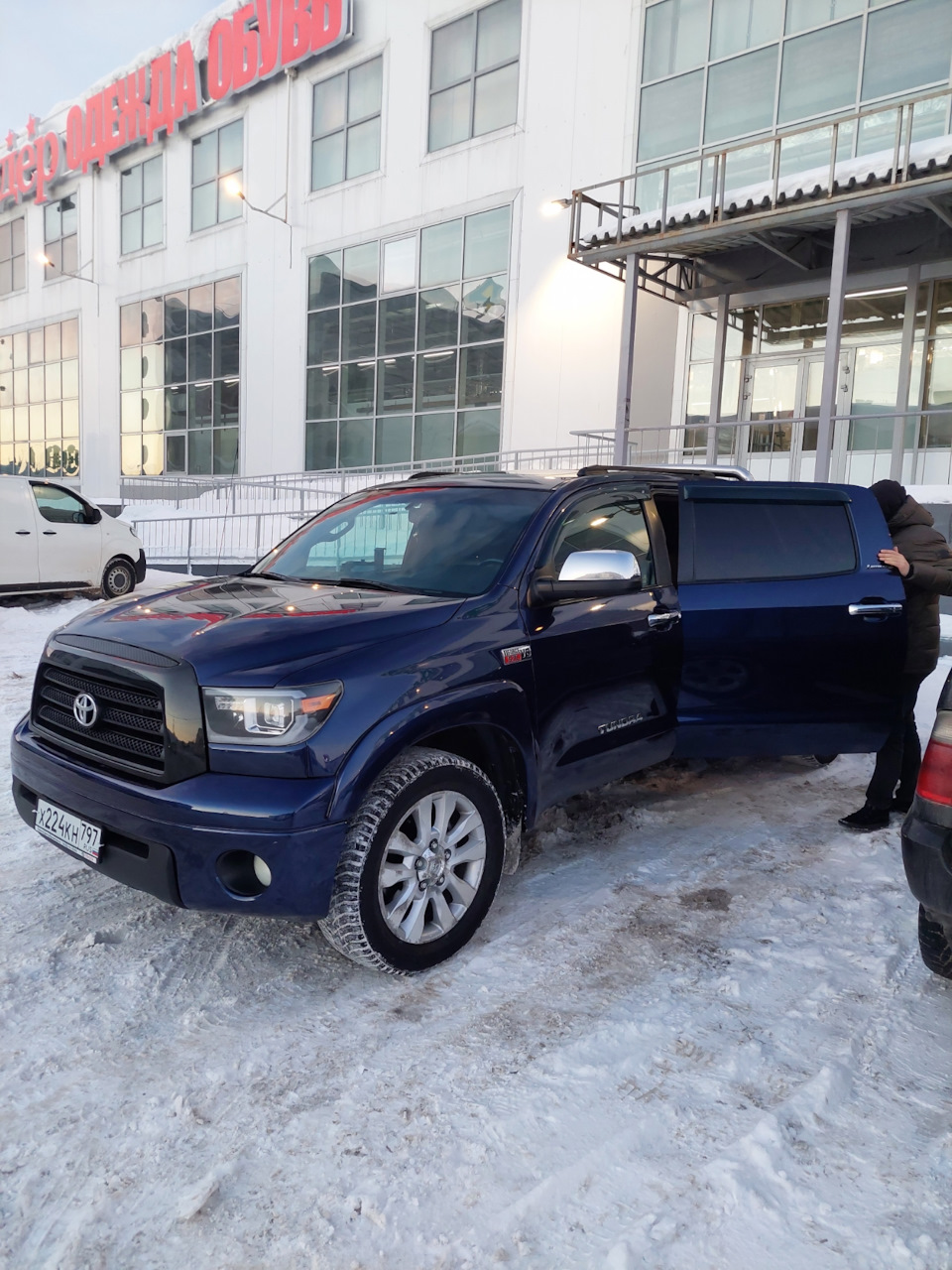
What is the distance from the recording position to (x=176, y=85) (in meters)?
24.5

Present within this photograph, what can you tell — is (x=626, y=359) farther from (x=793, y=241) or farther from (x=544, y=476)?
(x=544, y=476)

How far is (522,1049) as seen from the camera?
277 cm

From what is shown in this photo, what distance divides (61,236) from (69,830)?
110 feet

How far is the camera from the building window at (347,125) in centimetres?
2038

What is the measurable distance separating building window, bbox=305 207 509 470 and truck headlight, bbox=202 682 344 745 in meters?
15.8

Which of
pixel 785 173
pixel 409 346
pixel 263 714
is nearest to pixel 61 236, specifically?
pixel 409 346

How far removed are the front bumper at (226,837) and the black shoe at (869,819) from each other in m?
3.08

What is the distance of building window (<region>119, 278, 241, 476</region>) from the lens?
24.4 m

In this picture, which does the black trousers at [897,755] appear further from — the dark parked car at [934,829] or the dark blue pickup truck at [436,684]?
the dark parked car at [934,829]

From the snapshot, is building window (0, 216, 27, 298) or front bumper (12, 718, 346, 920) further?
building window (0, 216, 27, 298)

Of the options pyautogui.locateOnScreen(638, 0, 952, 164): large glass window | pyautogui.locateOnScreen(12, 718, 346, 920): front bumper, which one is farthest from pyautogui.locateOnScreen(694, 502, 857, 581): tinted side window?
pyautogui.locateOnScreen(638, 0, 952, 164): large glass window

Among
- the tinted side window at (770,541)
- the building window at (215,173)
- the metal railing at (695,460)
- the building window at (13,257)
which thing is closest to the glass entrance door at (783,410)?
the metal railing at (695,460)

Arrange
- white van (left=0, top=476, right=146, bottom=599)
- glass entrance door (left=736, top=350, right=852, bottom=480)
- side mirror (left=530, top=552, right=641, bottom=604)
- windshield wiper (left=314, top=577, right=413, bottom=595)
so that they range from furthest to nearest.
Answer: glass entrance door (left=736, top=350, right=852, bottom=480)
white van (left=0, top=476, right=146, bottom=599)
windshield wiper (left=314, top=577, right=413, bottom=595)
side mirror (left=530, top=552, right=641, bottom=604)

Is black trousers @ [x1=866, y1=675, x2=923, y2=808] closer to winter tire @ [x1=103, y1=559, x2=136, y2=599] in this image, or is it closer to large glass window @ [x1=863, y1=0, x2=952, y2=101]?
winter tire @ [x1=103, y1=559, x2=136, y2=599]
